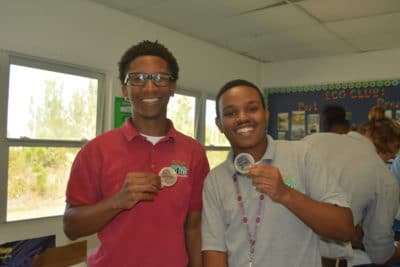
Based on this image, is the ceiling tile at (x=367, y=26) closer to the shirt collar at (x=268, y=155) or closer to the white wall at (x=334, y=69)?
the white wall at (x=334, y=69)

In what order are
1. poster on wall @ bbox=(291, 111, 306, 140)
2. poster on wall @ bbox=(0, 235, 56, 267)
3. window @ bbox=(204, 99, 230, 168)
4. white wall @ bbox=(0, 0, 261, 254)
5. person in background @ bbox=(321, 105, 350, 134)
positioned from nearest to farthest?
poster on wall @ bbox=(0, 235, 56, 267), white wall @ bbox=(0, 0, 261, 254), person in background @ bbox=(321, 105, 350, 134), window @ bbox=(204, 99, 230, 168), poster on wall @ bbox=(291, 111, 306, 140)

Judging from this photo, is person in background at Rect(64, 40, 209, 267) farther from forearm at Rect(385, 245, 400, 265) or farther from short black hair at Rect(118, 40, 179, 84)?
forearm at Rect(385, 245, 400, 265)

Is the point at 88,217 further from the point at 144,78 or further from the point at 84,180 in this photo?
the point at 144,78

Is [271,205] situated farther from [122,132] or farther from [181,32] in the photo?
[181,32]

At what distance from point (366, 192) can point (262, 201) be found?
0.92 meters

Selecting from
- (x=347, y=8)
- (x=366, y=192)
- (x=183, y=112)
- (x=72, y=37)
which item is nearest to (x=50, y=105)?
(x=72, y=37)

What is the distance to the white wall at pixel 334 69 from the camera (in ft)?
15.8

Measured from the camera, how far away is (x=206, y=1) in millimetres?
3369

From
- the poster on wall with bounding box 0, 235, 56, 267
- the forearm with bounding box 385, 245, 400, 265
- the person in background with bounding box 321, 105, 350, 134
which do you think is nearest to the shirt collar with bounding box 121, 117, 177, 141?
the forearm with bounding box 385, 245, 400, 265

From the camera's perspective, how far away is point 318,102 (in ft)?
17.5

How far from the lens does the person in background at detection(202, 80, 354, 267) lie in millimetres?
1276

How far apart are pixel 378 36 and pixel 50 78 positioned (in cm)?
352

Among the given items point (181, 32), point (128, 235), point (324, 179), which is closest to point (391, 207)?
point (324, 179)

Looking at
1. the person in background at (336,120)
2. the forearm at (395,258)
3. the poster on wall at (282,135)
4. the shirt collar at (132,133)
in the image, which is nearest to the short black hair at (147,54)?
the shirt collar at (132,133)
